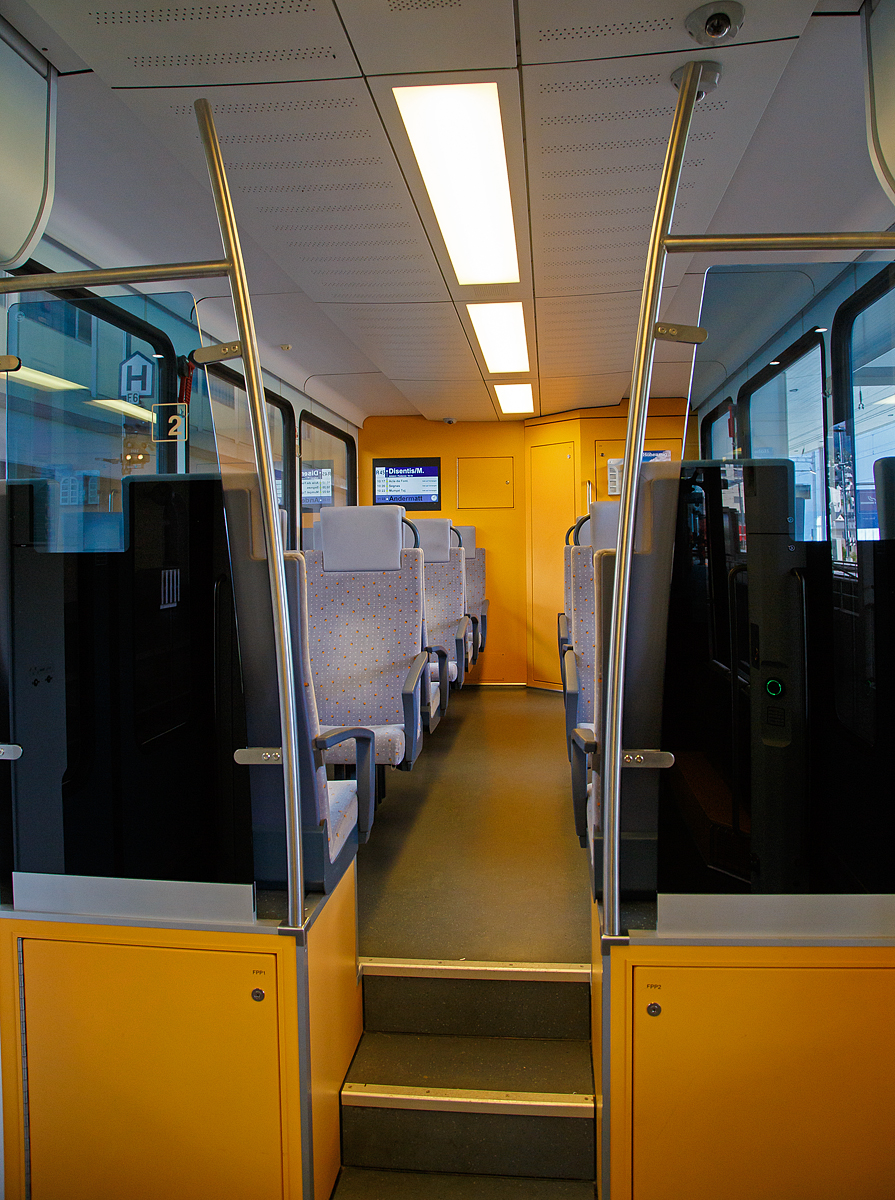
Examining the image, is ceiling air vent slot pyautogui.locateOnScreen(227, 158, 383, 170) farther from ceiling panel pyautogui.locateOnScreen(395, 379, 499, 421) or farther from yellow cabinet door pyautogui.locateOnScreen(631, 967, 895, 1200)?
ceiling panel pyautogui.locateOnScreen(395, 379, 499, 421)

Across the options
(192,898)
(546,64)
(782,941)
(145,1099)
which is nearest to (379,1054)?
(145,1099)

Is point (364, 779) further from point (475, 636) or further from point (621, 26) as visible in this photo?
point (475, 636)

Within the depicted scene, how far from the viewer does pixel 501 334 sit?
4.45 metres

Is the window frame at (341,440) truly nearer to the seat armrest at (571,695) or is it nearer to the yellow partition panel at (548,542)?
the yellow partition panel at (548,542)

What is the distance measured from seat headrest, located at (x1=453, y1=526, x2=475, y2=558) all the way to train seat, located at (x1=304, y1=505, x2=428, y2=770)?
3533 millimetres

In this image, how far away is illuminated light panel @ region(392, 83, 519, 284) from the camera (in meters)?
2.06

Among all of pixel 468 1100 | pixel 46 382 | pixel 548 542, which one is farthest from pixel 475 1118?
pixel 548 542

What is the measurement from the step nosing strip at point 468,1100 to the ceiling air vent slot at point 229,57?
104 inches

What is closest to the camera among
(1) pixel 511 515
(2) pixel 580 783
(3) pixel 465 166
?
(2) pixel 580 783

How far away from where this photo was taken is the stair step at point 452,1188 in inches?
66.6

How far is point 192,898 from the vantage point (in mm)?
1610

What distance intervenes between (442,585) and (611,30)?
13.2 feet

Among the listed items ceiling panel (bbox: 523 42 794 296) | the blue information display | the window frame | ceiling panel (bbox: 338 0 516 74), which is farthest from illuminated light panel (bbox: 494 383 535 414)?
ceiling panel (bbox: 338 0 516 74)

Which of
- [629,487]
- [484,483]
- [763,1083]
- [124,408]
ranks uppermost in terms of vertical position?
Answer: [484,483]
